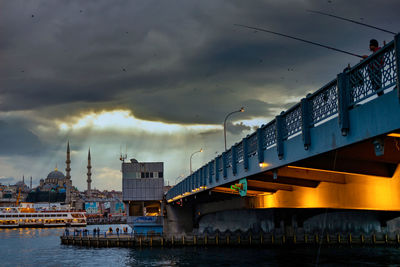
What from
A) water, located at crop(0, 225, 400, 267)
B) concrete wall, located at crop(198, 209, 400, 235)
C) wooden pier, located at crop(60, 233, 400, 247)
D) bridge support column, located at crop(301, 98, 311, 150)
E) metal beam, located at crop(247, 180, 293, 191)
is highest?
bridge support column, located at crop(301, 98, 311, 150)

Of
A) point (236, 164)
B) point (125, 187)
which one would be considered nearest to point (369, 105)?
point (236, 164)

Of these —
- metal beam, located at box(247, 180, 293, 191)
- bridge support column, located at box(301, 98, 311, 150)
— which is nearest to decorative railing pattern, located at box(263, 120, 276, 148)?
bridge support column, located at box(301, 98, 311, 150)

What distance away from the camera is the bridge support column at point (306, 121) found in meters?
18.1

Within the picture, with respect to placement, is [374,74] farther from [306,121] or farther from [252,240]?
[252,240]

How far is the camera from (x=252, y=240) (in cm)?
6831

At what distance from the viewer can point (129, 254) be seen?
2611 inches

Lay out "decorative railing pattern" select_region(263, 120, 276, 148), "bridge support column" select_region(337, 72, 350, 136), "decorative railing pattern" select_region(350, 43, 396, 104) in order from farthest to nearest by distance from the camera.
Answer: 1. "decorative railing pattern" select_region(263, 120, 276, 148)
2. "bridge support column" select_region(337, 72, 350, 136)
3. "decorative railing pattern" select_region(350, 43, 396, 104)

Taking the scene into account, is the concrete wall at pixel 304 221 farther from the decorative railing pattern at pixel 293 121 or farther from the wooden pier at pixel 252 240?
the decorative railing pattern at pixel 293 121

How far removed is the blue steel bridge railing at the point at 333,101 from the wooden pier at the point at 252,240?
111ft

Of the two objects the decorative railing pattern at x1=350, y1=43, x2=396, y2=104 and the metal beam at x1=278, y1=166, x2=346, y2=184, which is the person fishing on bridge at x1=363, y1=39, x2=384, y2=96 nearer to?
the decorative railing pattern at x1=350, y1=43, x2=396, y2=104

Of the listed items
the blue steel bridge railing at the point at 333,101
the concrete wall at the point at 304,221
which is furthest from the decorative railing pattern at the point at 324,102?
the concrete wall at the point at 304,221

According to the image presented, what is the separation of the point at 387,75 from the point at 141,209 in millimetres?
101240

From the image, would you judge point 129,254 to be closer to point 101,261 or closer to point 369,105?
point 101,261

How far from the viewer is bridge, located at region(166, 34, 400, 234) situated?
1373cm
